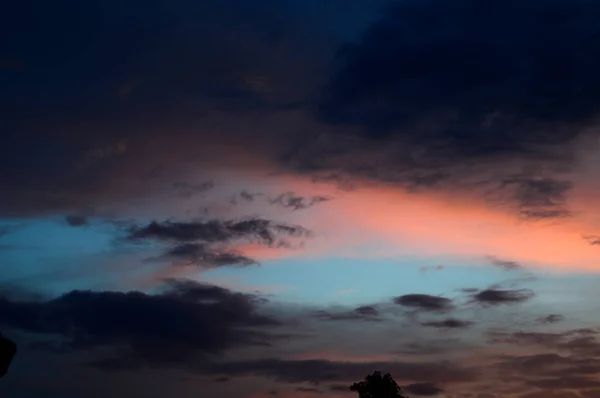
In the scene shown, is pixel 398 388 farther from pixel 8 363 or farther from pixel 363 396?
pixel 8 363

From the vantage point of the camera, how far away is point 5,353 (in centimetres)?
4675

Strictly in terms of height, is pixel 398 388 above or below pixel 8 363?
above

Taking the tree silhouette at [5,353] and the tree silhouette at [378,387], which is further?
the tree silhouette at [378,387]

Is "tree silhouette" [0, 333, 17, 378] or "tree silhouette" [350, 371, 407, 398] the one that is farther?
"tree silhouette" [350, 371, 407, 398]

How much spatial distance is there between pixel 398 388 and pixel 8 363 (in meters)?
48.8

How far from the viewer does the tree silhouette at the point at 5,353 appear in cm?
4656

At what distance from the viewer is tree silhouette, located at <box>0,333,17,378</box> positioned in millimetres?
46562

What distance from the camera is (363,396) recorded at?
8781 centimetres

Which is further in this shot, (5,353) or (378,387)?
(378,387)

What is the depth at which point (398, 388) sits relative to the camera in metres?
87.9

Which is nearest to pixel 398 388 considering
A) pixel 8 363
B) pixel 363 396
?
pixel 363 396

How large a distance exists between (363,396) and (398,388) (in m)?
3.56

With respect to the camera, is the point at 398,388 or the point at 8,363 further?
the point at 398,388
